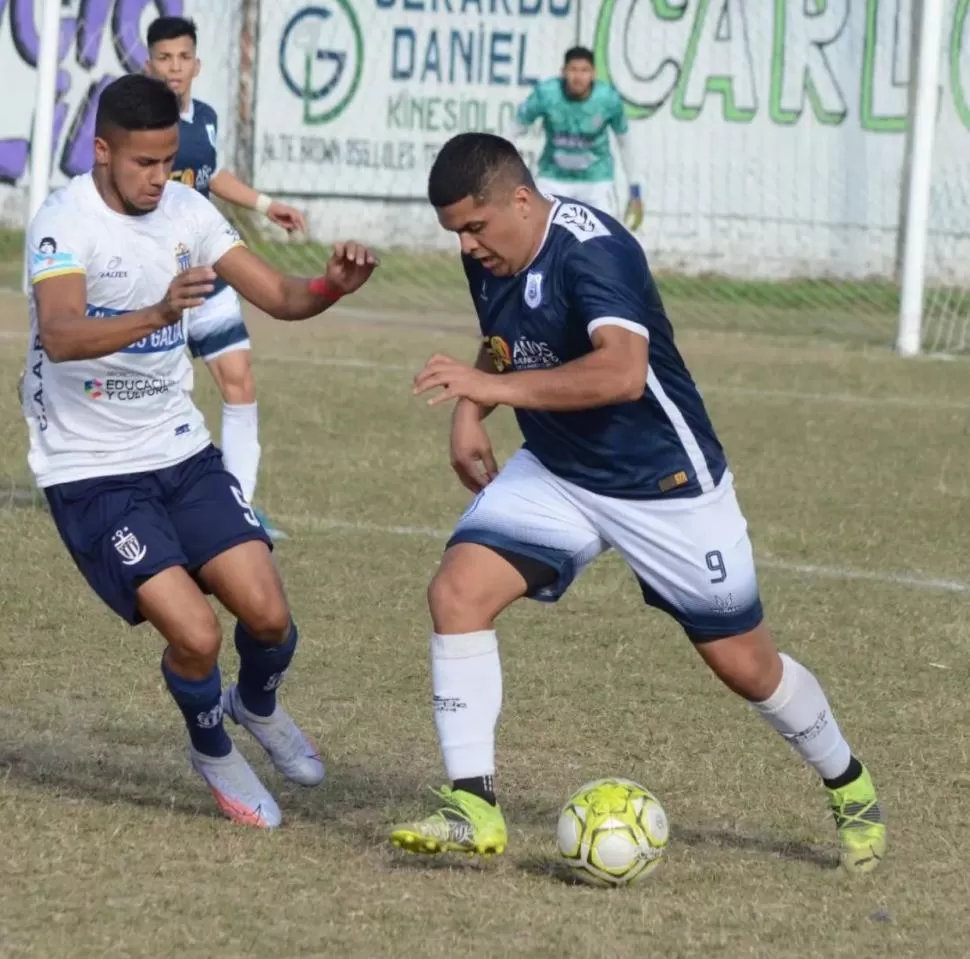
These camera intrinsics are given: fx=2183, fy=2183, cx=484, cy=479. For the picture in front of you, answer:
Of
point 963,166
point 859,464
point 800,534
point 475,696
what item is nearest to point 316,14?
point 963,166

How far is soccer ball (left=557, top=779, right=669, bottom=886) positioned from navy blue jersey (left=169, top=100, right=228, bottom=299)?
4.39 metres

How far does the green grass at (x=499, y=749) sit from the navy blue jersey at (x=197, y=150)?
1.53 metres

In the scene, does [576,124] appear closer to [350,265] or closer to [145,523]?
[350,265]

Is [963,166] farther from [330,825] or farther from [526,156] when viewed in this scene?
[330,825]

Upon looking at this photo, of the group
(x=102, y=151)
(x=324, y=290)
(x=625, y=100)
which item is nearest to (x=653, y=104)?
(x=625, y=100)

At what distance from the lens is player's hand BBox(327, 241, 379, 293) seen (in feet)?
17.9

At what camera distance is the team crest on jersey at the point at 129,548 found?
528 centimetres

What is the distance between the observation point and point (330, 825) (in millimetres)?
5445

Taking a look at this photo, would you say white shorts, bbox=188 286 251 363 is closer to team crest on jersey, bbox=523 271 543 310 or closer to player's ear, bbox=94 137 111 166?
player's ear, bbox=94 137 111 166

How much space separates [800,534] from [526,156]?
13196 mm

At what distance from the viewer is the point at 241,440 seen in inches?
354

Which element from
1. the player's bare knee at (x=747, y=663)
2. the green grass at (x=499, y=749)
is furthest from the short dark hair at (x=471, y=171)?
the green grass at (x=499, y=749)

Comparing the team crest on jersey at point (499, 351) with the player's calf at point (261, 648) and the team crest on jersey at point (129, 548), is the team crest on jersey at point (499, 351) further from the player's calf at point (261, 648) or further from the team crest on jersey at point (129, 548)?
the team crest on jersey at point (129, 548)

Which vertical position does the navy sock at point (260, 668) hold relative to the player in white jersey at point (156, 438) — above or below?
below
